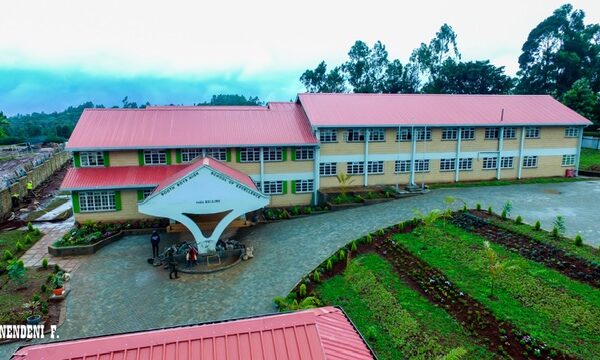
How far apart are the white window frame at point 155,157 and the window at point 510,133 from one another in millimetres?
26543

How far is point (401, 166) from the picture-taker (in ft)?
105

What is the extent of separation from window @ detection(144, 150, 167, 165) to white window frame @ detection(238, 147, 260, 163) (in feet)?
16.5

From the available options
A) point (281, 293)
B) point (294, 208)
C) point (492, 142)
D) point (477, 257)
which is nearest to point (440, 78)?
point (492, 142)

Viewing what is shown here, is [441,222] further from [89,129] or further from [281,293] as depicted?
[89,129]

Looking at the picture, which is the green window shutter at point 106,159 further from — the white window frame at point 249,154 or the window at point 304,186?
the window at point 304,186

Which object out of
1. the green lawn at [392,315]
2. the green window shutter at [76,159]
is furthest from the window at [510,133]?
the green window shutter at [76,159]

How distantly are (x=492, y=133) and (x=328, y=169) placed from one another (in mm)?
14302

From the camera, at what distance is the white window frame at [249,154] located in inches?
1093

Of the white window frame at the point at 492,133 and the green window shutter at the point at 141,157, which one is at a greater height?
the white window frame at the point at 492,133

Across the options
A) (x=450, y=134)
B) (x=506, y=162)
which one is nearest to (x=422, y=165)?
(x=450, y=134)

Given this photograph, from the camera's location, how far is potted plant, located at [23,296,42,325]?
14.0 metres

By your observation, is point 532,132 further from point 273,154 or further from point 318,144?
point 273,154

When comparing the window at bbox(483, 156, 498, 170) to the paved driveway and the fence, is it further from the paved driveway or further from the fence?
the fence

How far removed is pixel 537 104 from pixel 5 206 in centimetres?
4321
